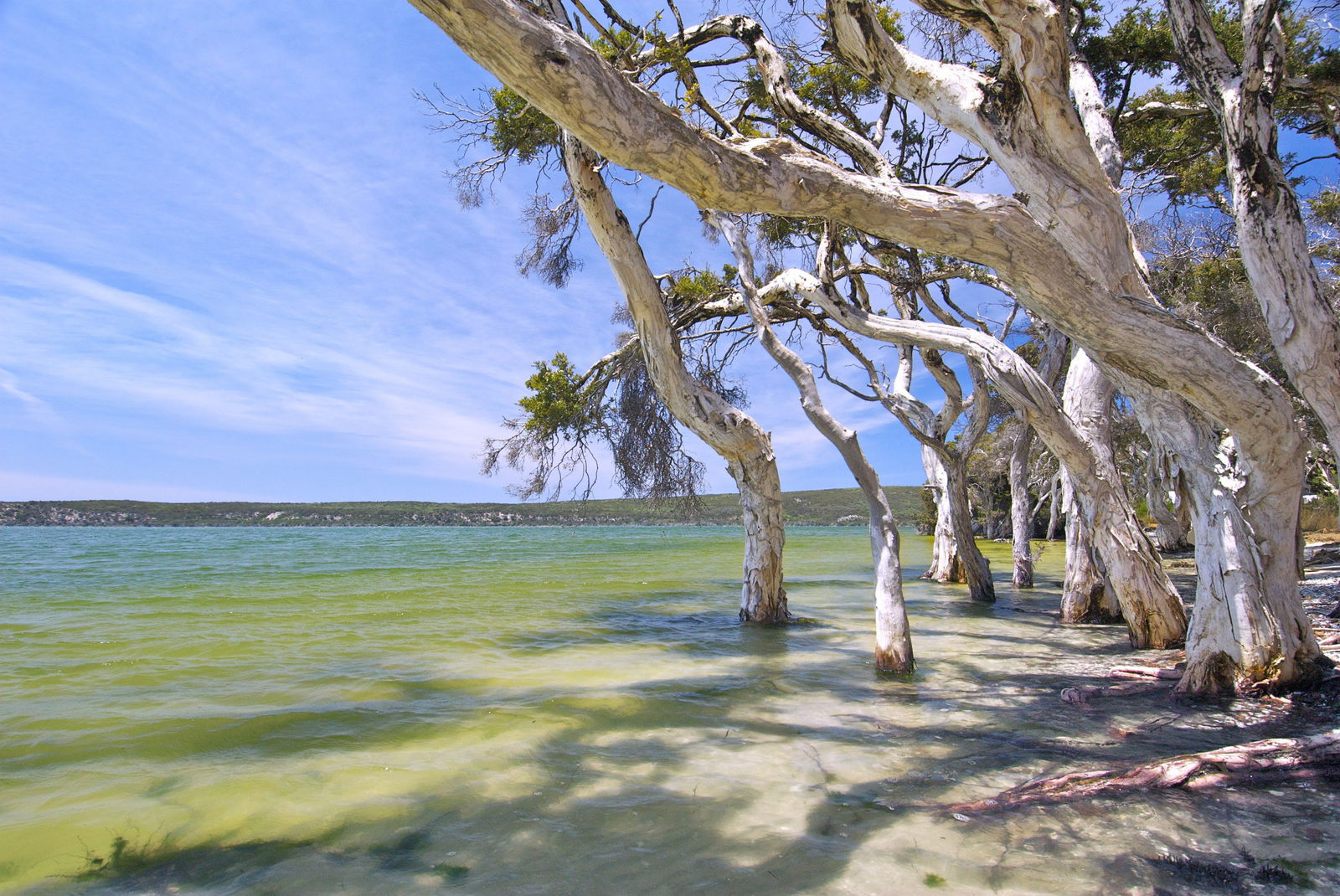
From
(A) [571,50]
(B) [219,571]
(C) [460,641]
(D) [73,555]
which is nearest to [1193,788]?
(A) [571,50]

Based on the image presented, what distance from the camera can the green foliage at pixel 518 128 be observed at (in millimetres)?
7621

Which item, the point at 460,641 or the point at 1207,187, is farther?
the point at 1207,187

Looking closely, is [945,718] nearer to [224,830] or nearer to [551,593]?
[224,830]

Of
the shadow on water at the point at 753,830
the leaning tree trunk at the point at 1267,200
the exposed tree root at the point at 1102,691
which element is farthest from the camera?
the exposed tree root at the point at 1102,691

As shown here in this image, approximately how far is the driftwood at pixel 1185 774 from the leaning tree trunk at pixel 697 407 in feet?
16.4

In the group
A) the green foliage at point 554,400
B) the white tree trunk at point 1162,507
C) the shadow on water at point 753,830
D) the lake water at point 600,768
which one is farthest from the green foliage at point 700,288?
the white tree trunk at point 1162,507

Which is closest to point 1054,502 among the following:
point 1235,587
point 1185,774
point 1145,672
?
point 1145,672

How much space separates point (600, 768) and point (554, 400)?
24.0ft

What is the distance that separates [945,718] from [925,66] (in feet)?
13.7

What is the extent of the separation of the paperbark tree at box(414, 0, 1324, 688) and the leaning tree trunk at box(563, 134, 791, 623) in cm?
255

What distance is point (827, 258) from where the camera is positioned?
7.52m

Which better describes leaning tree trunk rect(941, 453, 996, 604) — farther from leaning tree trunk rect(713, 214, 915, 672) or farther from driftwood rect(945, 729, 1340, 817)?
driftwood rect(945, 729, 1340, 817)

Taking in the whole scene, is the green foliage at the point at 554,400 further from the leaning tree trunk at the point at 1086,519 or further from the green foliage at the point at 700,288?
the leaning tree trunk at the point at 1086,519

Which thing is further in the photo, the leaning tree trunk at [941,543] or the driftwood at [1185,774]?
the leaning tree trunk at [941,543]
